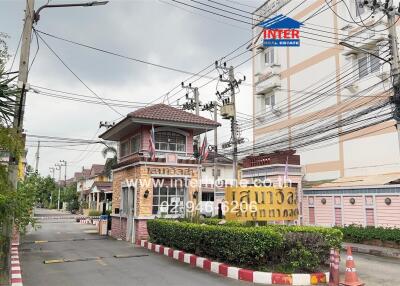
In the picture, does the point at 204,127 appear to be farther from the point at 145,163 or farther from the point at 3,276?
the point at 3,276

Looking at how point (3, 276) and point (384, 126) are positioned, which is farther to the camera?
point (384, 126)

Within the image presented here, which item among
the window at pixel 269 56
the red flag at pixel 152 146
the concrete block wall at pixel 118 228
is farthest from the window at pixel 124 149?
the window at pixel 269 56

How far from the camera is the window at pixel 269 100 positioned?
1188 inches

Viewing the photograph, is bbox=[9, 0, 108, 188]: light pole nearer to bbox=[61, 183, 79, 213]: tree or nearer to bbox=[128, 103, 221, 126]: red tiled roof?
bbox=[128, 103, 221, 126]: red tiled roof

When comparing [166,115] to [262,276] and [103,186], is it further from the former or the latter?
[103,186]


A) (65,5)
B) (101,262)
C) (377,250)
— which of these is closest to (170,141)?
(101,262)

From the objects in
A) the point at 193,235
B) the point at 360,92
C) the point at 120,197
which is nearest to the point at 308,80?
the point at 360,92

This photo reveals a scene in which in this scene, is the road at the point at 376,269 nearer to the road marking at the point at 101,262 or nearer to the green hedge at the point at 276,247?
the green hedge at the point at 276,247

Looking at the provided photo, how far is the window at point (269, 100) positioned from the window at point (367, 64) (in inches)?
323

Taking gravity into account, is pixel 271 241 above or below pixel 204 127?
below

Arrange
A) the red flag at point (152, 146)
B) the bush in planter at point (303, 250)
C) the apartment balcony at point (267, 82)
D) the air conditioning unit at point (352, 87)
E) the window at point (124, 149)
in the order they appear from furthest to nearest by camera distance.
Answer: the apartment balcony at point (267, 82), the air conditioning unit at point (352, 87), the window at point (124, 149), the red flag at point (152, 146), the bush in planter at point (303, 250)

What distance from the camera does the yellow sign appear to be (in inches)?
432

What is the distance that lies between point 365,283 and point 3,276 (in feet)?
26.6

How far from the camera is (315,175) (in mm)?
25625
